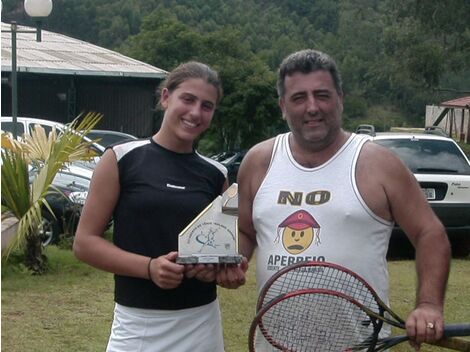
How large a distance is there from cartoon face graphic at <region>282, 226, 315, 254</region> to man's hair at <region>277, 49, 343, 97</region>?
1.66ft

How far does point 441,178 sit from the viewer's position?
11.1m

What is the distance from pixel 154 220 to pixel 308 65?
0.78 metres

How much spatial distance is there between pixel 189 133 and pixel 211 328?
0.73m

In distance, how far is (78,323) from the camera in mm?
7027

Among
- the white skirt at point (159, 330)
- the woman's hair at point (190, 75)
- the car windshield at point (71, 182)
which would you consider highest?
the woman's hair at point (190, 75)

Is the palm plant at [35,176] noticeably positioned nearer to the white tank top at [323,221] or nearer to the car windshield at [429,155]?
the car windshield at [429,155]

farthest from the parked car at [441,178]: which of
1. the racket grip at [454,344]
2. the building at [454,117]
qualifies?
the building at [454,117]

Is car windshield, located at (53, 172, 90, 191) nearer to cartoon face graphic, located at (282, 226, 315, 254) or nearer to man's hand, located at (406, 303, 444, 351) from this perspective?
cartoon face graphic, located at (282, 226, 315, 254)

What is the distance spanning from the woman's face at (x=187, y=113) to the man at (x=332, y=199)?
29 centimetres

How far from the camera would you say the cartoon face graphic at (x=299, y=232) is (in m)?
3.16

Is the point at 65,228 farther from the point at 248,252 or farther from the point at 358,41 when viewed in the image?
the point at 358,41

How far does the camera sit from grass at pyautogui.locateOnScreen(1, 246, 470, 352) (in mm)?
6555

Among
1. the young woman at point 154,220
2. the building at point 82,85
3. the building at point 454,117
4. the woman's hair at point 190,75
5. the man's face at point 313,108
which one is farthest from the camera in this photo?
the building at point 454,117

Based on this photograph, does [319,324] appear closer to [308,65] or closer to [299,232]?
[299,232]
